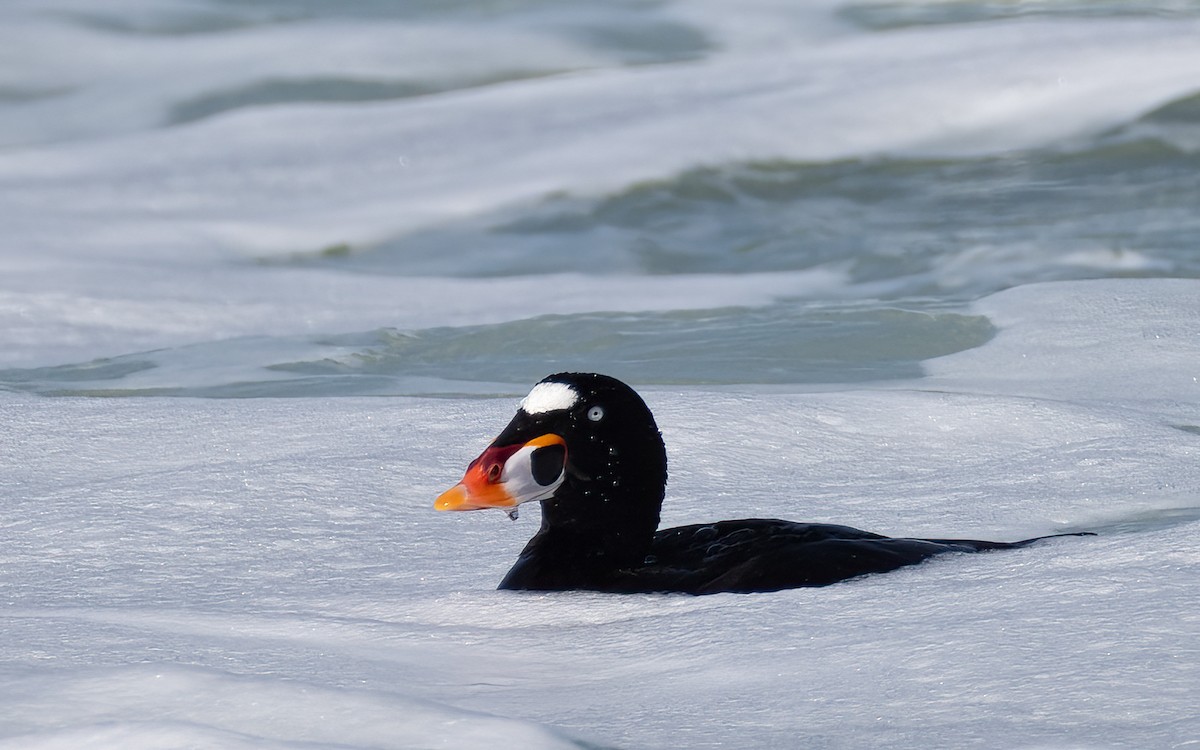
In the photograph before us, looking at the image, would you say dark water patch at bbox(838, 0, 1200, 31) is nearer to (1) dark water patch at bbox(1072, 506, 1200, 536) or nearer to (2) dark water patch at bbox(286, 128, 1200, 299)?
(2) dark water patch at bbox(286, 128, 1200, 299)

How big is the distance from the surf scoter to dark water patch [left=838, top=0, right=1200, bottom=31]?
26.5 feet

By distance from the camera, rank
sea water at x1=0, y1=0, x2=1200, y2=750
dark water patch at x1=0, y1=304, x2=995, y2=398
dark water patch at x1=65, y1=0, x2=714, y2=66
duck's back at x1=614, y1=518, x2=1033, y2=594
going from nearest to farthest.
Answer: sea water at x1=0, y1=0, x2=1200, y2=750
duck's back at x1=614, y1=518, x2=1033, y2=594
dark water patch at x1=0, y1=304, x2=995, y2=398
dark water patch at x1=65, y1=0, x2=714, y2=66

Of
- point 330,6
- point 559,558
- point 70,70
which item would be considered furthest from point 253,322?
point 330,6

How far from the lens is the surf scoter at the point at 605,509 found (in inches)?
95.9

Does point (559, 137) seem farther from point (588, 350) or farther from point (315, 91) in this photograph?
point (588, 350)

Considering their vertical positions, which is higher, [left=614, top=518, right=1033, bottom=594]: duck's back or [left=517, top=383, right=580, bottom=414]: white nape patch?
[left=517, top=383, right=580, bottom=414]: white nape patch

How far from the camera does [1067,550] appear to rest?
2.40 meters

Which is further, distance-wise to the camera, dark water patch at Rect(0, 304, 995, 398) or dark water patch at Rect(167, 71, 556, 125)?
dark water patch at Rect(167, 71, 556, 125)

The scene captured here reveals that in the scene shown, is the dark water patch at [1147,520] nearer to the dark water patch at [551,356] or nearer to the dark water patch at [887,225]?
the dark water patch at [551,356]

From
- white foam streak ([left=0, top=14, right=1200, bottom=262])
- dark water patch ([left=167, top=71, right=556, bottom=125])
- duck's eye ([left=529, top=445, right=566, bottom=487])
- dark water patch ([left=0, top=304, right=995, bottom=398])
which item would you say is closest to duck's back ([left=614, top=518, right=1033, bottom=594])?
duck's eye ([left=529, top=445, right=566, bottom=487])

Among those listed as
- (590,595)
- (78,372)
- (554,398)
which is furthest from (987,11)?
(590,595)

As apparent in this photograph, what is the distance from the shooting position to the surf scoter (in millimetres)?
2436

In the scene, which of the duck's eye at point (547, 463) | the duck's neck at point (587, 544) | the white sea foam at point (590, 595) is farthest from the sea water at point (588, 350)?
the duck's eye at point (547, 463)

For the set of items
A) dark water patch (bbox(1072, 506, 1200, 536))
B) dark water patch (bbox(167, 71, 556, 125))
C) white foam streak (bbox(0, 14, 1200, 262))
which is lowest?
dark water patch (bbox(1072, 506, 1200, 536))
